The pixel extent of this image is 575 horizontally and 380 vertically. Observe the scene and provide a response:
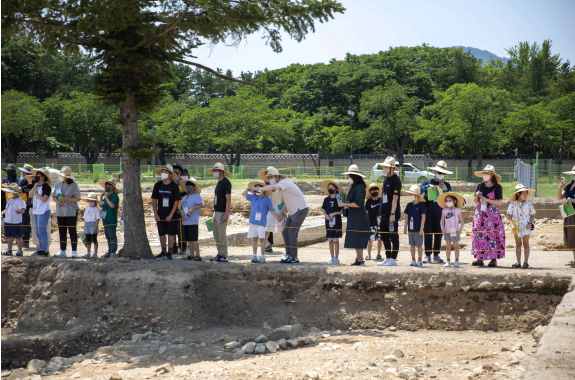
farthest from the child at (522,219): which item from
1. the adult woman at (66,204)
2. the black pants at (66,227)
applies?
the black pants at (66,227)

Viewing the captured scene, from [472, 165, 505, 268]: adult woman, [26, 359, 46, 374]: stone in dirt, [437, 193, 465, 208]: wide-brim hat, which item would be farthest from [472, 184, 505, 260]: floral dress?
[26, 359, 46, 374]: stone in dirt

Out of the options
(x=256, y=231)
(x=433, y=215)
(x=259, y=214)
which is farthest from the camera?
(x=433, y=215)

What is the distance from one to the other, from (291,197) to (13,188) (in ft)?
19.2

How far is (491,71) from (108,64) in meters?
49.3

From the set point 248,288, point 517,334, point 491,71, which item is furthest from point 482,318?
point 491,71

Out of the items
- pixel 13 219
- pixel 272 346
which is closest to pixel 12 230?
pixel 13 219

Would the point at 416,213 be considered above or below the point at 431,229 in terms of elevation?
above

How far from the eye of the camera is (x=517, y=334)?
7.14 metres

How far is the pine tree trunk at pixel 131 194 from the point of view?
9.45 m

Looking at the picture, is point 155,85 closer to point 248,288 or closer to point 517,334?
point 248,288

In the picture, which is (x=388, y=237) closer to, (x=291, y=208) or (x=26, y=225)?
(x=291, y=208)

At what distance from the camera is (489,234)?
8.34m

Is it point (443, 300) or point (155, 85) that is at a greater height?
point (155, 85)

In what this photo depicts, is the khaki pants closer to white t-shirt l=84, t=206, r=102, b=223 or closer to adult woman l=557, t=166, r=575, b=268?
white t-shirt l=84, t=206, r=102, b=223
